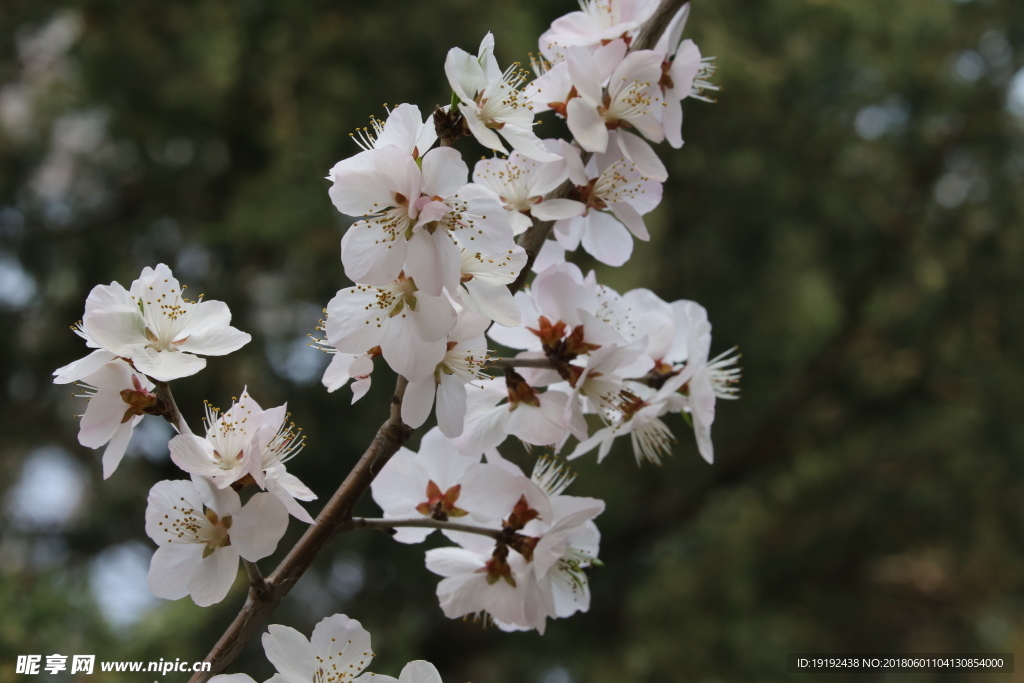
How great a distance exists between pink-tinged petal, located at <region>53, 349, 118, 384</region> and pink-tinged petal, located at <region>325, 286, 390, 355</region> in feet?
0.42

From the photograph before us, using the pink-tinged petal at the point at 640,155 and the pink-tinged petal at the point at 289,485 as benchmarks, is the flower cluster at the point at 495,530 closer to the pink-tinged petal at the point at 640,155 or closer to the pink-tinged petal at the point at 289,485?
the pink-tinged petal at the point at 289,485

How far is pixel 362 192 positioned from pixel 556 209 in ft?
0.44

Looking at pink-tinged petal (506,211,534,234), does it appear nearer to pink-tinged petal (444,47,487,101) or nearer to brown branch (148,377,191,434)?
pink-tinged petal (444,47,487,101)

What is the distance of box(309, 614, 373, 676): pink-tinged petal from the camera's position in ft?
1.61

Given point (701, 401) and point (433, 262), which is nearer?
point (433, 262)

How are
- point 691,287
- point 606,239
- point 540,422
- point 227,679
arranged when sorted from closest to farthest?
point 227,679, point 540,422, point 606,239, point 691,287

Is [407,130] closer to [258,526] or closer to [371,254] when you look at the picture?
[371,254]

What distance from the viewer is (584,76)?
56cm

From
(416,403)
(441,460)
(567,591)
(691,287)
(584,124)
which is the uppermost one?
(584,124)

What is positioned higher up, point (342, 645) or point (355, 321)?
point (355, 321)

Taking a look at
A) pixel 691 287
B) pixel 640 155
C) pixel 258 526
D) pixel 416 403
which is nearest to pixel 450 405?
pixel 416 403

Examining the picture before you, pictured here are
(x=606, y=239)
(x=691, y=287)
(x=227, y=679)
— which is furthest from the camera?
(x=691, y=287)

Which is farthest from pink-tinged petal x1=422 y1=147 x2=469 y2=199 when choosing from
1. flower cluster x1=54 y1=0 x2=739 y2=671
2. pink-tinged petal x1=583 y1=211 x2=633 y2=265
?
pink-tinged petal x1=583 y1=211 x2=633 y2=265

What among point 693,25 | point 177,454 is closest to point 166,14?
point 693,25
